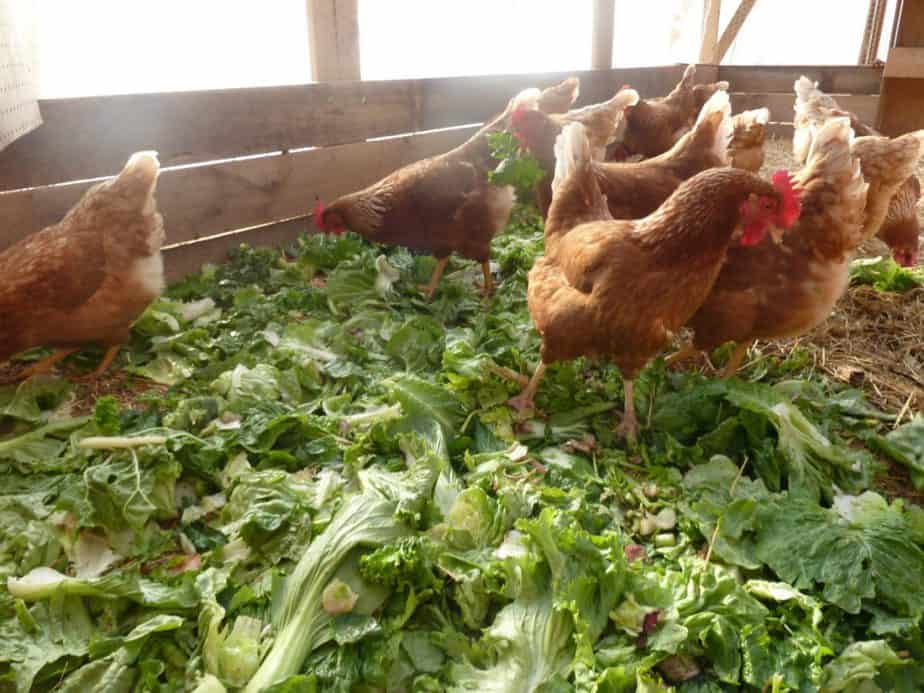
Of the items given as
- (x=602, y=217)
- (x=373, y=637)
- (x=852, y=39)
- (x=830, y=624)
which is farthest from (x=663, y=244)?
(x=852, y=39)

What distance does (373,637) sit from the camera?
1.54 meters

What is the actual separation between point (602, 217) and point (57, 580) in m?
2.43

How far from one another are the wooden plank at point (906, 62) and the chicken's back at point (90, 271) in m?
5.64

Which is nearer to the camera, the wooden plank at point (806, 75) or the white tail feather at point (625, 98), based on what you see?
the white tail feather at point (625, 98)

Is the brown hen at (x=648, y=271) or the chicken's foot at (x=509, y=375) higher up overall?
the brown hen at (x=648, y=271)

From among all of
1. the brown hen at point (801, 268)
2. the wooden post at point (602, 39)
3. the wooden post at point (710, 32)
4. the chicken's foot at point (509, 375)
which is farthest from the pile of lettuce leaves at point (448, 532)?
the wooden post at point (710, 32)

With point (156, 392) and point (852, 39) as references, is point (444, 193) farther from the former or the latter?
point (852, 39)

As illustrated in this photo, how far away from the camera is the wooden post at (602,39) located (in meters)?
6.39

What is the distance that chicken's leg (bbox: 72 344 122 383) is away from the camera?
277cm

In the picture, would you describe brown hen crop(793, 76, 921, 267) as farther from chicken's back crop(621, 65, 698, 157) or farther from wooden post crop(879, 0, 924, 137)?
wooden post crop(879, 0, 924, 137)

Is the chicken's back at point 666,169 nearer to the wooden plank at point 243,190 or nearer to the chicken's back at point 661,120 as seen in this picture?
the chicken's back at point 661,120

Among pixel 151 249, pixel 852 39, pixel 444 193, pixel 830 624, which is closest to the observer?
pixel 830 624

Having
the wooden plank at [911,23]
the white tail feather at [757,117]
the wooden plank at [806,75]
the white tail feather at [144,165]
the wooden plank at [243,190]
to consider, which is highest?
the wooden plank at [911,23]

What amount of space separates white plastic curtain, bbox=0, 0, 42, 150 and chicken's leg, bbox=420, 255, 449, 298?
2.13 meters
